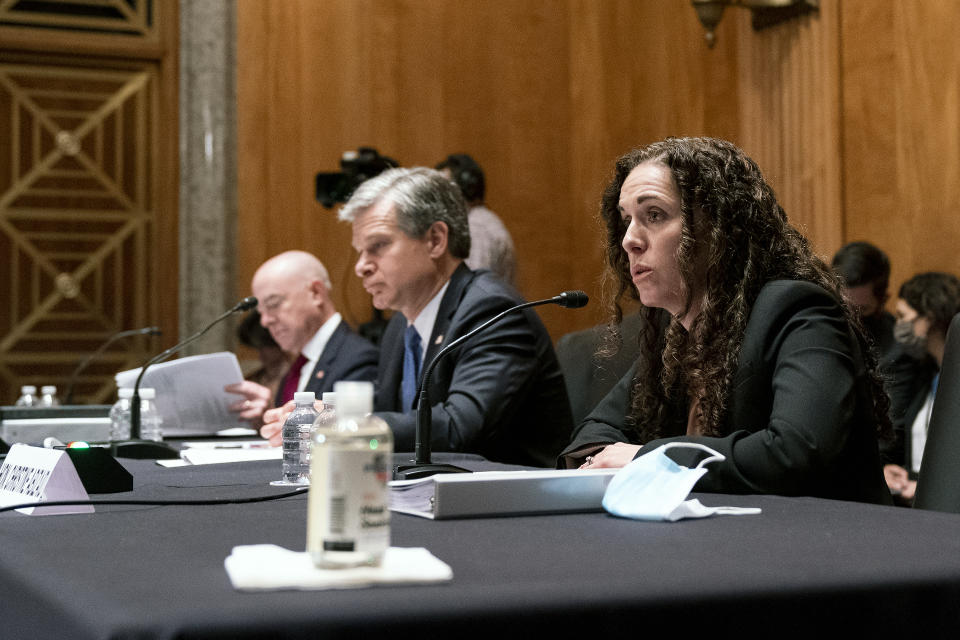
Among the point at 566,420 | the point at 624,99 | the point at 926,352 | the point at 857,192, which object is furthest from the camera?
the point at 624,99

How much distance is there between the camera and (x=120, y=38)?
6.35 metres

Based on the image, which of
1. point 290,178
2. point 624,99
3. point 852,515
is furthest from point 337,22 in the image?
point 852,515

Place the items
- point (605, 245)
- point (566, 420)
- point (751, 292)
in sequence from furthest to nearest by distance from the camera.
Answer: point (566, 420), point (605, 245), point (751, 292)

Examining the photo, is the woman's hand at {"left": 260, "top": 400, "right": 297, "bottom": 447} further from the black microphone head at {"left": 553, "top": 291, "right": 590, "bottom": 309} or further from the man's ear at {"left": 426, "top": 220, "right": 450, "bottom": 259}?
the black microphone head at {"left": 553, "top": 291, "right": 590, "bottom": 309}

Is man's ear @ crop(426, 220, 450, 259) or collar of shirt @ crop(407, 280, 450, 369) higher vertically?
man's ear @ crop(426, 220, 450, 259)

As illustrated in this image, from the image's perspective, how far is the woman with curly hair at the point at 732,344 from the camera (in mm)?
1725

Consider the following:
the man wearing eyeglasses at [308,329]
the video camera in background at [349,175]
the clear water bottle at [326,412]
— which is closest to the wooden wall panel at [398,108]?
the video camera in background at [349,175]

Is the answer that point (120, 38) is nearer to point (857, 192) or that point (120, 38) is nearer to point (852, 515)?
point (857, 192)

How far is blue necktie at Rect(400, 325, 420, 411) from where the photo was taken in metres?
3.05

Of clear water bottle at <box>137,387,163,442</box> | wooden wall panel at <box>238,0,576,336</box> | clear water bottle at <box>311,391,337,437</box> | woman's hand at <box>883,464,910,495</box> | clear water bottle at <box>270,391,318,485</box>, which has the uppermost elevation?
wooden wall panel at <box>238,0,576,336</box>

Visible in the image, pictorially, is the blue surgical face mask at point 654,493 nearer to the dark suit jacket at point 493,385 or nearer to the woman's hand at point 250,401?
the dark suit jacket at point 493,385

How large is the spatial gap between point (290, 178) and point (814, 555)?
563cm

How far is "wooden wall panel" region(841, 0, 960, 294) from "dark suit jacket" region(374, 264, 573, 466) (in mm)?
Result: 2412

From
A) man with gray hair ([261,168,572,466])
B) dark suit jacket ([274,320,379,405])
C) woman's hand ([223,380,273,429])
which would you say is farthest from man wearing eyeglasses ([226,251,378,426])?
man with gray hair ([261,168,572,466])
